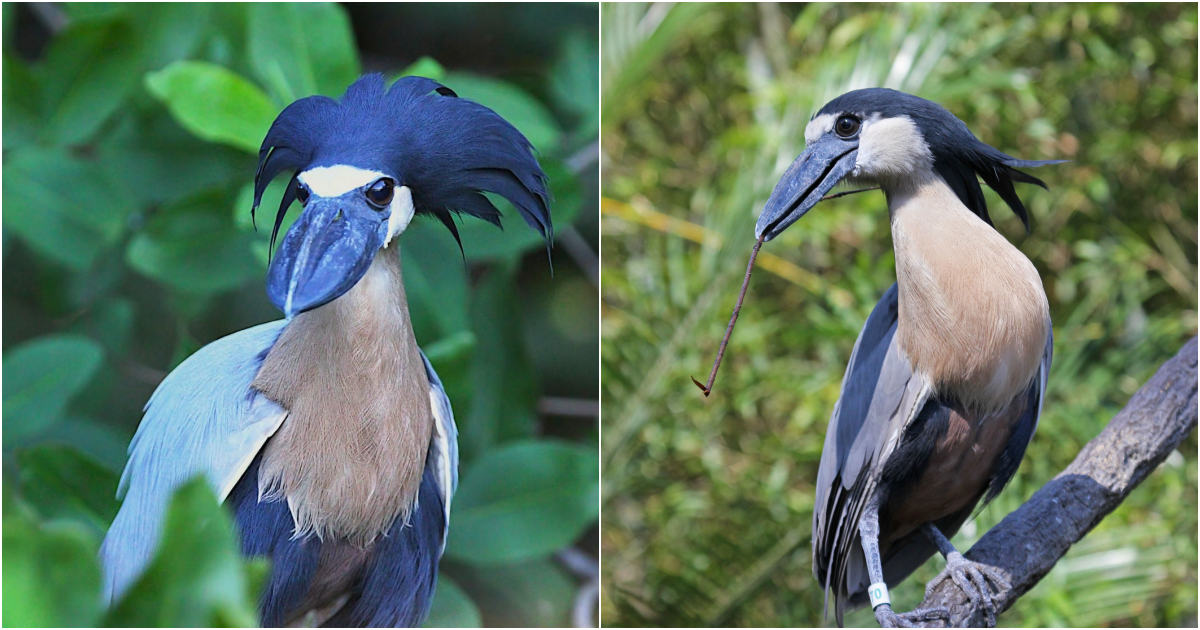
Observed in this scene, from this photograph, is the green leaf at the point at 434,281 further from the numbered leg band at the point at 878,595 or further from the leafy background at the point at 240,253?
the numbered leg band at the point at 878,595

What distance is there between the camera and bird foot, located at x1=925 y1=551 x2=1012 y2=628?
2.85 ft

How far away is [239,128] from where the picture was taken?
2.94ft

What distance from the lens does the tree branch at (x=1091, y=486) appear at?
94cm

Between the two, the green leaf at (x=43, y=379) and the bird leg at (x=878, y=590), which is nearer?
the bird leg at (x=878, y=590)

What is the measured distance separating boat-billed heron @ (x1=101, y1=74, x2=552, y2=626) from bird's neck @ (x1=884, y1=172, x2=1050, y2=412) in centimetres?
34

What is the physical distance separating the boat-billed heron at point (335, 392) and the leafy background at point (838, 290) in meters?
0.82

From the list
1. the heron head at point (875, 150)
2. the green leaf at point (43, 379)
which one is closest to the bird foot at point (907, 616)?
the heron head at point (875, 150)

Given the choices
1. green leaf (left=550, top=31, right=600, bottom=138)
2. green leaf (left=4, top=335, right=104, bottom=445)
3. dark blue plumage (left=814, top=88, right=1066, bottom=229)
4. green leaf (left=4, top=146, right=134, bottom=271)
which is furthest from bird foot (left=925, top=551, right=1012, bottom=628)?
green leaf (left=4, top=146, right=134, bottom=271)

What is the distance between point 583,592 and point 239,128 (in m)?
0.74

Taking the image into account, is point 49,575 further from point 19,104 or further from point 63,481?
point 19,104

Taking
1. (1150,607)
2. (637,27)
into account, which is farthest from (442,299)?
(1150,607)

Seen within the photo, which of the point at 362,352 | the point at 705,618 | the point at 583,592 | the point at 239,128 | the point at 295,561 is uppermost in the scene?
the point at 239,128

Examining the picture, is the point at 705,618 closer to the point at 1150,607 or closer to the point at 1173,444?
the point at 1150,607

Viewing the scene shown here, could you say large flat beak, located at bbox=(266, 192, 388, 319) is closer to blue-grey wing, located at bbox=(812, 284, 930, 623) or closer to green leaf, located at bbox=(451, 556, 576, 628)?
blue-grey wing, located at bbox=(812, 284, 930, 623)
